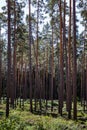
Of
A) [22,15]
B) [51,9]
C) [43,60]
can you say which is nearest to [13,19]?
[22,15]

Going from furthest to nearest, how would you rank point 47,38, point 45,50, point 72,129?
point 45,50
point 47,38
point 72,129

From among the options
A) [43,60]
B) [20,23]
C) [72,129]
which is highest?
[20,23]

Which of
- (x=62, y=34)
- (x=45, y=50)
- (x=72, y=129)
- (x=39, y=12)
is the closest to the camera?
(x=72, y=129)

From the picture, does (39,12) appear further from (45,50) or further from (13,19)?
(45,50)

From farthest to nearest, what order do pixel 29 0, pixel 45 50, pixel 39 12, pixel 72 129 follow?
pixel 45 50, pixel 39 12, pixel 29 0, pixel 72 129

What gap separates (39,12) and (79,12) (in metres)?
4.59

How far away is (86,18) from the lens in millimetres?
24969

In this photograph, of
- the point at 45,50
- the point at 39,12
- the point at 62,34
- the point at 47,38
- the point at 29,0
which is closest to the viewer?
the point at 62,34

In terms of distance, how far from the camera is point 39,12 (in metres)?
28.1

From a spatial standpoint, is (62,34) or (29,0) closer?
(62,34)

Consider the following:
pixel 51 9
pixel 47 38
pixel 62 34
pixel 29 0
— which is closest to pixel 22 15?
pixel 29 0

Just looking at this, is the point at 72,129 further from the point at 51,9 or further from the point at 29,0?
the point at 29,0

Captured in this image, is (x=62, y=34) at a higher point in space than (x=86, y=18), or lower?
lower

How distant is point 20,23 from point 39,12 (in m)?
2.54
